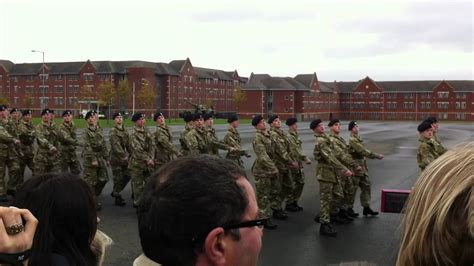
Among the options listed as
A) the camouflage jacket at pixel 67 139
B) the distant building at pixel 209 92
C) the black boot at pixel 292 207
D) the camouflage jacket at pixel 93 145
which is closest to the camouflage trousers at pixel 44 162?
the camouflage jacket at pixel 67 139

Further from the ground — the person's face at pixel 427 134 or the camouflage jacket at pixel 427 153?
the person's face at pixel 427 134

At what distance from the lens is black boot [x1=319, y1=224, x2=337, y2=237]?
27.0ft

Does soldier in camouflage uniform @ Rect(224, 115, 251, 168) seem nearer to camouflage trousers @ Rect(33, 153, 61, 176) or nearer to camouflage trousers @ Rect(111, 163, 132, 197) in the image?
camouflage trousers @ Rect(111, 163, 132, 197)

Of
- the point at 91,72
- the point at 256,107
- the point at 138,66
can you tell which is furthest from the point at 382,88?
the point at 91,72

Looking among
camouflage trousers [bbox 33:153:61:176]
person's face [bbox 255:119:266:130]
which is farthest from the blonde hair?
camouflage trousers [bbox 33:153:61:176]

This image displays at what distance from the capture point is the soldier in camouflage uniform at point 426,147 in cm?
898

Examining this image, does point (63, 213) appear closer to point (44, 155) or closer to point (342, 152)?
point (342, 152)

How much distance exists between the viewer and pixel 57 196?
8.86 ft

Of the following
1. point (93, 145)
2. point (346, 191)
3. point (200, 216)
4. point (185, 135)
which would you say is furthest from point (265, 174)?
point (200, 216)

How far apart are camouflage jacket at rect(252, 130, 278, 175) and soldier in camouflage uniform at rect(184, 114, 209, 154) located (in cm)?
178

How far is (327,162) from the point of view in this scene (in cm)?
891

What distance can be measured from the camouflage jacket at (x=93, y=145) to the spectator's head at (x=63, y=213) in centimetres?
839

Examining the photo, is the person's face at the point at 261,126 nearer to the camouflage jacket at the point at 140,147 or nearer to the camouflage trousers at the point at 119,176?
the camouflage jacket at the point at 140,147

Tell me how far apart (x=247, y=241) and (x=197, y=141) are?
956cm
